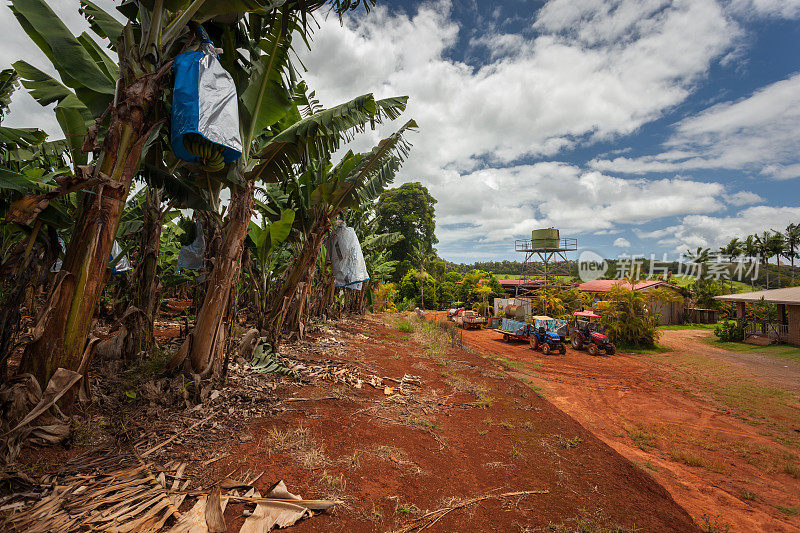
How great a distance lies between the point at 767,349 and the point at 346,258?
20612mm

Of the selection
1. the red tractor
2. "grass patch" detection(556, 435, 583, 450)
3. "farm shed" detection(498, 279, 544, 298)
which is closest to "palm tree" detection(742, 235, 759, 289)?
"farm shed" detection(498, 279, 544, 298)

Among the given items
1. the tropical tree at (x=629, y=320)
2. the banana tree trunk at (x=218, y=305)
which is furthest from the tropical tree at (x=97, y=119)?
the tropical tree at (x=629, y=320)

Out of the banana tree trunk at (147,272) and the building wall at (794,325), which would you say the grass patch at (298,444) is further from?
the building wall at (794,325)

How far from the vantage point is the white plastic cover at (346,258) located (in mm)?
8445

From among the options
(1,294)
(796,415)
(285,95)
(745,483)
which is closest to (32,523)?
(1,294)

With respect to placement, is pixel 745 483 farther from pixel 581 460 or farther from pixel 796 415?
pixel 796 415

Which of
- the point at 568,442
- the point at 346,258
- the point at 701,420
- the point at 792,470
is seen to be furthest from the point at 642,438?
the point at 346,258

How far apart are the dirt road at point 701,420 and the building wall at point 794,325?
4845mm

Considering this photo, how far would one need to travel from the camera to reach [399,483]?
10.2ft

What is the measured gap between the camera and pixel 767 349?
1559 cm

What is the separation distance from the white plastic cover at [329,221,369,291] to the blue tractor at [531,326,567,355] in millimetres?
8745

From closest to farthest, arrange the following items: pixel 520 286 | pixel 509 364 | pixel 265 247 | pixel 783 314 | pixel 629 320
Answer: pixel 265 247 < pixel 509 364 < pixel 629 320 < pixel 783 314 < pixel 520 286

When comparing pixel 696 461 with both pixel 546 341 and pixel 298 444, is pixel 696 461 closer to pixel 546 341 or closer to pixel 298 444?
pixel 298 444

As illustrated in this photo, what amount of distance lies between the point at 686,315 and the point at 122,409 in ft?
119
